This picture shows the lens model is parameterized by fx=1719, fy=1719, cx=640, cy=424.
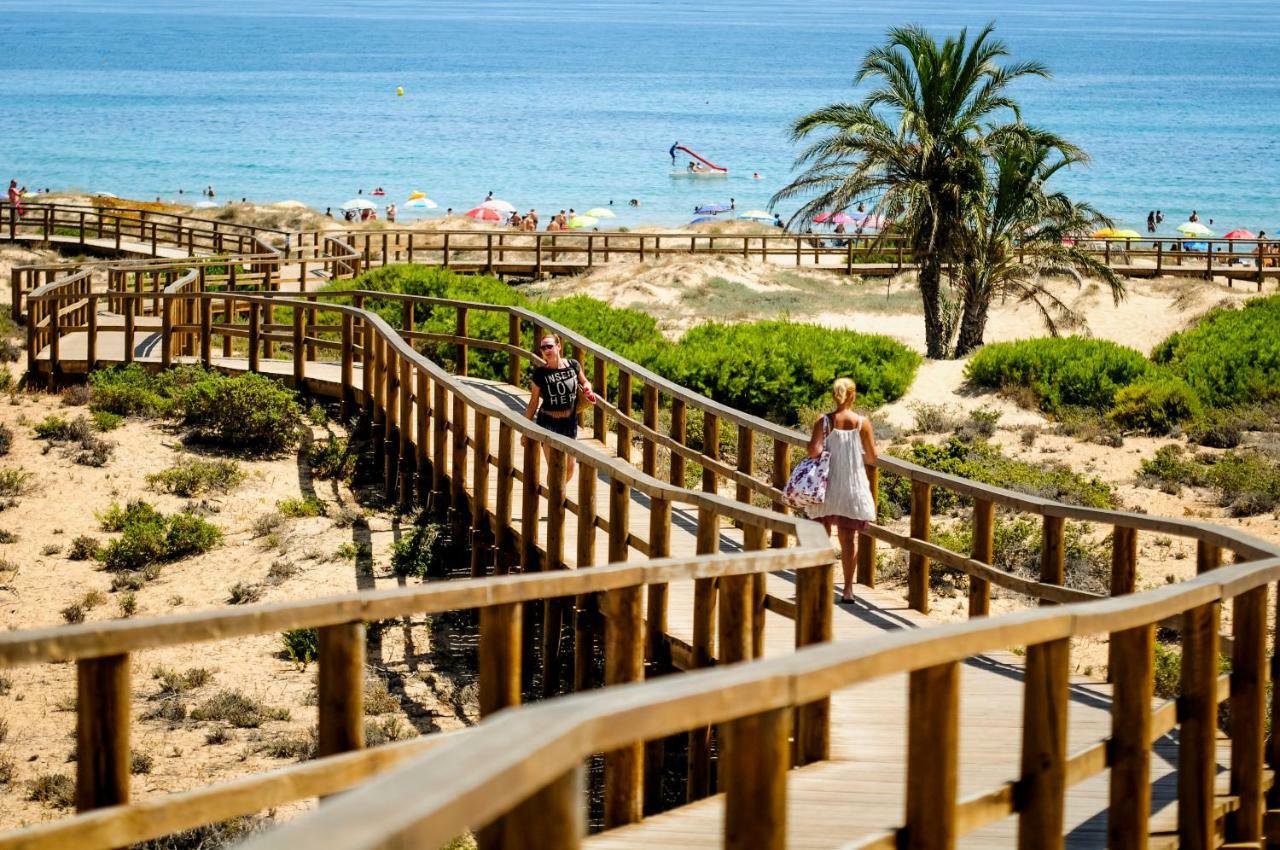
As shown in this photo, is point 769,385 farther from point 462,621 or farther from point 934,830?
point 934,830

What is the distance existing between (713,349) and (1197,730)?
18.6 meters

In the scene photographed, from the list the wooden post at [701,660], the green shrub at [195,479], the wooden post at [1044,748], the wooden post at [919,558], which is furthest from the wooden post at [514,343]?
the wooden post at [1044,748]

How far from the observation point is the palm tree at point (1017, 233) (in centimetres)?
2886

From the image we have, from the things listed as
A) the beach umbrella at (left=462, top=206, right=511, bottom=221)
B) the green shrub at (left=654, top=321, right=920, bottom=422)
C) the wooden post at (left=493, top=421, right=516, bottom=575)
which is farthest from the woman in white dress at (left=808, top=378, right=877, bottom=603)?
the beach umbrella at (left=462, top=206, right=511, bottom=221)

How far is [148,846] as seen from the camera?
9.02 meters

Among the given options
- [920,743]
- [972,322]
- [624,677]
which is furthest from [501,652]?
[972,322]

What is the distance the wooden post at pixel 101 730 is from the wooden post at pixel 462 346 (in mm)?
14120

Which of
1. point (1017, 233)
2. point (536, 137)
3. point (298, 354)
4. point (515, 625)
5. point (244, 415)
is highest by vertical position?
point (536, 137)

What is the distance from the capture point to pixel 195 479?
1750 centimetres

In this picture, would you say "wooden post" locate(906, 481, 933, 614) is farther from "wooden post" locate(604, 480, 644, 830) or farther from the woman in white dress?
"wooden post" locate(604, 480, 644, 830)

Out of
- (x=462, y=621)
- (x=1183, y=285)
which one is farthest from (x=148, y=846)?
(x=1183, y=285)

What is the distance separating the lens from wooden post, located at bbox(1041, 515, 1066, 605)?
8367 millimetres

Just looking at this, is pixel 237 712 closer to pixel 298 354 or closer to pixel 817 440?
pixel 817 440

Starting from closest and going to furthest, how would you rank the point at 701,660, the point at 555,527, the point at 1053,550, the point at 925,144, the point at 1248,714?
the point at 1248,714, the point at 701,660, the point at 1053,550, the point at 555,527, the point at 925,144
